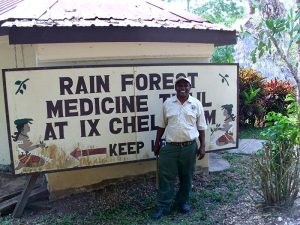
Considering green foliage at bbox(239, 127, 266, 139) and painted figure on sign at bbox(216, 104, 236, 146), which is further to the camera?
green foliage at bbox(239, 127, 266, 139)

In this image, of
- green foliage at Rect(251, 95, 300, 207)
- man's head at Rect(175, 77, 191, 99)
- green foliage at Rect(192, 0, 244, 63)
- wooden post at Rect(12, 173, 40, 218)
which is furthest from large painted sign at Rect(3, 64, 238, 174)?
green foliage at Rect(192, 0, 244, 63)

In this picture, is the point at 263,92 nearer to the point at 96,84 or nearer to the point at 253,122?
the point at 253,122

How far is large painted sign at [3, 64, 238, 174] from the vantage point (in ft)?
13.9

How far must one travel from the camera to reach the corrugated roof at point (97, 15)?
4.27m

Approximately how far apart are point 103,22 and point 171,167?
1942 mm

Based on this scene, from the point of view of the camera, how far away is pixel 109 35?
14.5 ft

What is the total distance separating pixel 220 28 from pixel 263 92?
520 centimetres

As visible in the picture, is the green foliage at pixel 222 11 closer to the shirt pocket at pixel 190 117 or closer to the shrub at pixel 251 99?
the shrub at pixel 251 99

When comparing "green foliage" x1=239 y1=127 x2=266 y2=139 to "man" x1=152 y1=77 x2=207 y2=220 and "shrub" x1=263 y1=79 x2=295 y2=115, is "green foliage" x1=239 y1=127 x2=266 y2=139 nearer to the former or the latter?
"shrub" x1=263 y1=79 x2=295 y2=115

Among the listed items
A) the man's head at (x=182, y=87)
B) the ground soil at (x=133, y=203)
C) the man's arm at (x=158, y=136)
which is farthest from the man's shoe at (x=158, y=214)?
the man's head at (x=182, y=87)

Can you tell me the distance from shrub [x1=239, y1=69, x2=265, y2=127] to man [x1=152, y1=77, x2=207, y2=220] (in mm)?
5408

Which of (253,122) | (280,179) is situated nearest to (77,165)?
(280,179)

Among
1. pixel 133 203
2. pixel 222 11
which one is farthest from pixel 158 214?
pixel 222 11

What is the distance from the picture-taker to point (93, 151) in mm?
4598
